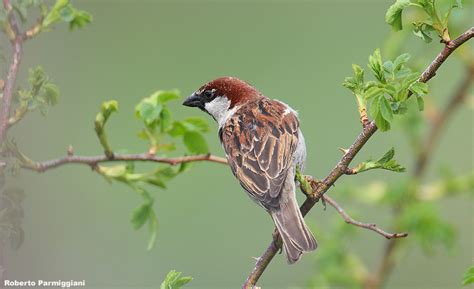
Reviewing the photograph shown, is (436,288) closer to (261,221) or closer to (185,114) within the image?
(261,221)

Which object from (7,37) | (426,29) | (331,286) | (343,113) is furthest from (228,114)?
(343,113)

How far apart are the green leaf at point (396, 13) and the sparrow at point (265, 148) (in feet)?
2.67

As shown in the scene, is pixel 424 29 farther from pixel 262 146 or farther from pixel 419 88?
pixel 262 146

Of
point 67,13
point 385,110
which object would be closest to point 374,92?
point 385,110

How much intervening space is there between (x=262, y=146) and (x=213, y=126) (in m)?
2.23

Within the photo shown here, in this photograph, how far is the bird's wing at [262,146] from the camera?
317 cm

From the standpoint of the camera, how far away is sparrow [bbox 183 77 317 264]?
2.92 meters

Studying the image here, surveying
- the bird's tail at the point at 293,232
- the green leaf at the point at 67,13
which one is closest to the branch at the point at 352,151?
the bird's tail at the point at 293,232

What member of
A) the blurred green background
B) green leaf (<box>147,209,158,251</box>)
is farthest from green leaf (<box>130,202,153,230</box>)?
the blurred green background

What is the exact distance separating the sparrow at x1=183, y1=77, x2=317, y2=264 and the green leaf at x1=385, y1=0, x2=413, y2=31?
0.81 m

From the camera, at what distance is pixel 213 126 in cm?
556

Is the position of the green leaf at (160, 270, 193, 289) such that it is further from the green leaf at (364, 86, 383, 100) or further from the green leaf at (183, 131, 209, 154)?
the green leaf at (183, 131, 209, 154)

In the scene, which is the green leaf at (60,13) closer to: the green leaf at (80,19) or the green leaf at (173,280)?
the green leaf at (80,19)

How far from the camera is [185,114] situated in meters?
7.71
